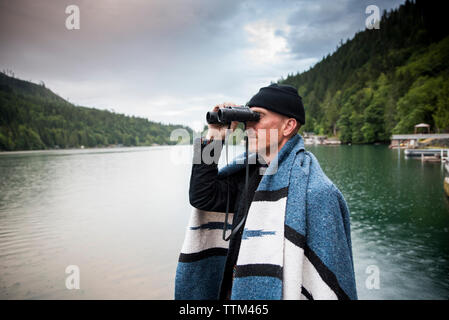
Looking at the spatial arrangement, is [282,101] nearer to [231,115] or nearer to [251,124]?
[251,124]

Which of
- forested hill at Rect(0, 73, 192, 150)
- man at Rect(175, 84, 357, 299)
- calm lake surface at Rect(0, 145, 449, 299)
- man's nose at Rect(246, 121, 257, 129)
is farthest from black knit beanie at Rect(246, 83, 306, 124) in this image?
forested hill at Rect(0, 73, 192, 150)

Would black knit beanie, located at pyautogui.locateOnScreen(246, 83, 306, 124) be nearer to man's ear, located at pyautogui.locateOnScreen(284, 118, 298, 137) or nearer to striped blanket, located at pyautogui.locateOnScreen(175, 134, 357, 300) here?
man's ear, located at pyautogui.locateOnScreen(284, 118, 298, 137)

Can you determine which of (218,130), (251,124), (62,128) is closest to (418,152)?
(251,124)

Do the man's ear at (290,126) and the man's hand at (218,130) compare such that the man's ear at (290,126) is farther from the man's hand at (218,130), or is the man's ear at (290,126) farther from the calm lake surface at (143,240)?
the calm lake surface at (143,240)

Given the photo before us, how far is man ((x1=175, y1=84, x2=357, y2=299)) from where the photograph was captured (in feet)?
4.99

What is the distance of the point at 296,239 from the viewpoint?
1.52 meters

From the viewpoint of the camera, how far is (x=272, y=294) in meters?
1.52

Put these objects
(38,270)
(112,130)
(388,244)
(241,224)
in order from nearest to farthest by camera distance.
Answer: (241,224)
(38,270)
(388,244)
(112,130)

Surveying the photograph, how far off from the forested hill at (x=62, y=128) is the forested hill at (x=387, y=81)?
88994 millimetres
